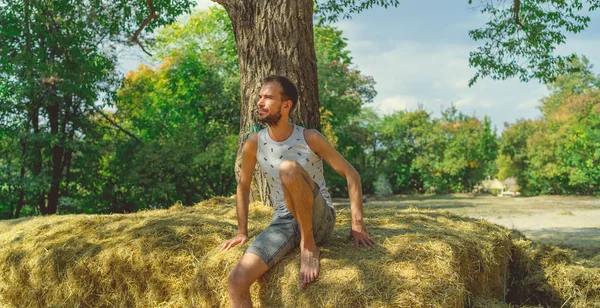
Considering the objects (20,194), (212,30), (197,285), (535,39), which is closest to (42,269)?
(197,285)

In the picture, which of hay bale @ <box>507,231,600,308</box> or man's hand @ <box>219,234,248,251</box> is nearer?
man's hand @ <box>219,234,248,251</box>

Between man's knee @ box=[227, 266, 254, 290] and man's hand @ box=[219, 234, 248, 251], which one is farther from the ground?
man's hand @ box=[219, 234, 248, 251]

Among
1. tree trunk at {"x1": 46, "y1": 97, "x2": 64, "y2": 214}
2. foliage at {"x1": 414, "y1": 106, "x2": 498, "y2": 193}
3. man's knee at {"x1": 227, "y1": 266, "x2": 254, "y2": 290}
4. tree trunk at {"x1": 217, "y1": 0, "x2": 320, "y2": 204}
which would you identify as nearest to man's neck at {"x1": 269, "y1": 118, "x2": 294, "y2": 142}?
man's knee at {"x1": 227, "y1": 266, "x2": 254, "y2": 290}

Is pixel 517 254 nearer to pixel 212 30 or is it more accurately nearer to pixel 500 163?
pixel 212 30

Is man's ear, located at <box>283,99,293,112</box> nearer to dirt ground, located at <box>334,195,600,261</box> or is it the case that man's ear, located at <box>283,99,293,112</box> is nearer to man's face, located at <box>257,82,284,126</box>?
man's face, located at <box>257,82,284,126</box>

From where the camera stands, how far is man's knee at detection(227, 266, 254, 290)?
349 cm

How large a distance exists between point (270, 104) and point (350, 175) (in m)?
0.75

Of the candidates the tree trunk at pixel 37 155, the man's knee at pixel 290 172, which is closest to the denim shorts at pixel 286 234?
the man's knee at pixel 290 172

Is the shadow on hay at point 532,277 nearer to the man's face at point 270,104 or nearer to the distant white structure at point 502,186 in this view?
the man's face at point 270,104

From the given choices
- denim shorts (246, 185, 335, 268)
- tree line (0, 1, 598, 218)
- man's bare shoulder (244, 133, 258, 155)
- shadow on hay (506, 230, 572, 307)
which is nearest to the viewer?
denim shorts (246, 185, 335, 268)

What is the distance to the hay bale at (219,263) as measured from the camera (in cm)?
349

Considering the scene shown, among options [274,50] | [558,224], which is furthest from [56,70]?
[558,224]

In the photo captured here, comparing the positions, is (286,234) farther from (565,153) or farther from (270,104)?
(565,153)

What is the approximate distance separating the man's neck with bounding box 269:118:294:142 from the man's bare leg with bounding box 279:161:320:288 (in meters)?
0.49
